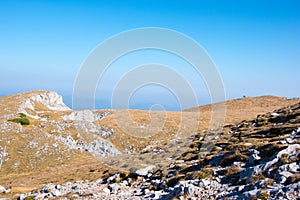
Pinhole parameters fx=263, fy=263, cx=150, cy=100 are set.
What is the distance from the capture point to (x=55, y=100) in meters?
117

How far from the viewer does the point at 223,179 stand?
1719 centimetres

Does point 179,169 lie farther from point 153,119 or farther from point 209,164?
point 153,119

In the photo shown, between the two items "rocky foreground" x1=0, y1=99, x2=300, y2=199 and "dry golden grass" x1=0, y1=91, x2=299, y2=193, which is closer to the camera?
"rocky foreground" x1=0, y1=99, x2=300, y2=199

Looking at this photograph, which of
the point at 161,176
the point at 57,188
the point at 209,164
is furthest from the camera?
the point at 57,188

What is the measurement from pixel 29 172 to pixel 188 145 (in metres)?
28.9

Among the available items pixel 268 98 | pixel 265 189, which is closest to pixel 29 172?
pixel 265 189

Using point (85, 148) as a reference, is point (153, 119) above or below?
above

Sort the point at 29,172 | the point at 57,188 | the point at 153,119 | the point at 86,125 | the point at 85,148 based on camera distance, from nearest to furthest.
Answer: the point at 57,188
the point at 29,172
the point at 85,148
the point at 86,125
the point at 153,119

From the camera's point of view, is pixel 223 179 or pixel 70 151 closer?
pixel 223 179

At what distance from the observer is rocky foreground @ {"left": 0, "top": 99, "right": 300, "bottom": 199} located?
44.2ft

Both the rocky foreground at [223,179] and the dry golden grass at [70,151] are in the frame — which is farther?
the dry golden grass at [70,151]

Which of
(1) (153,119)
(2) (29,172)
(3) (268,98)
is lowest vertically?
(2) (29,172)

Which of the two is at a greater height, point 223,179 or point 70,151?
point 70,151

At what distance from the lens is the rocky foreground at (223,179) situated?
1346cm
